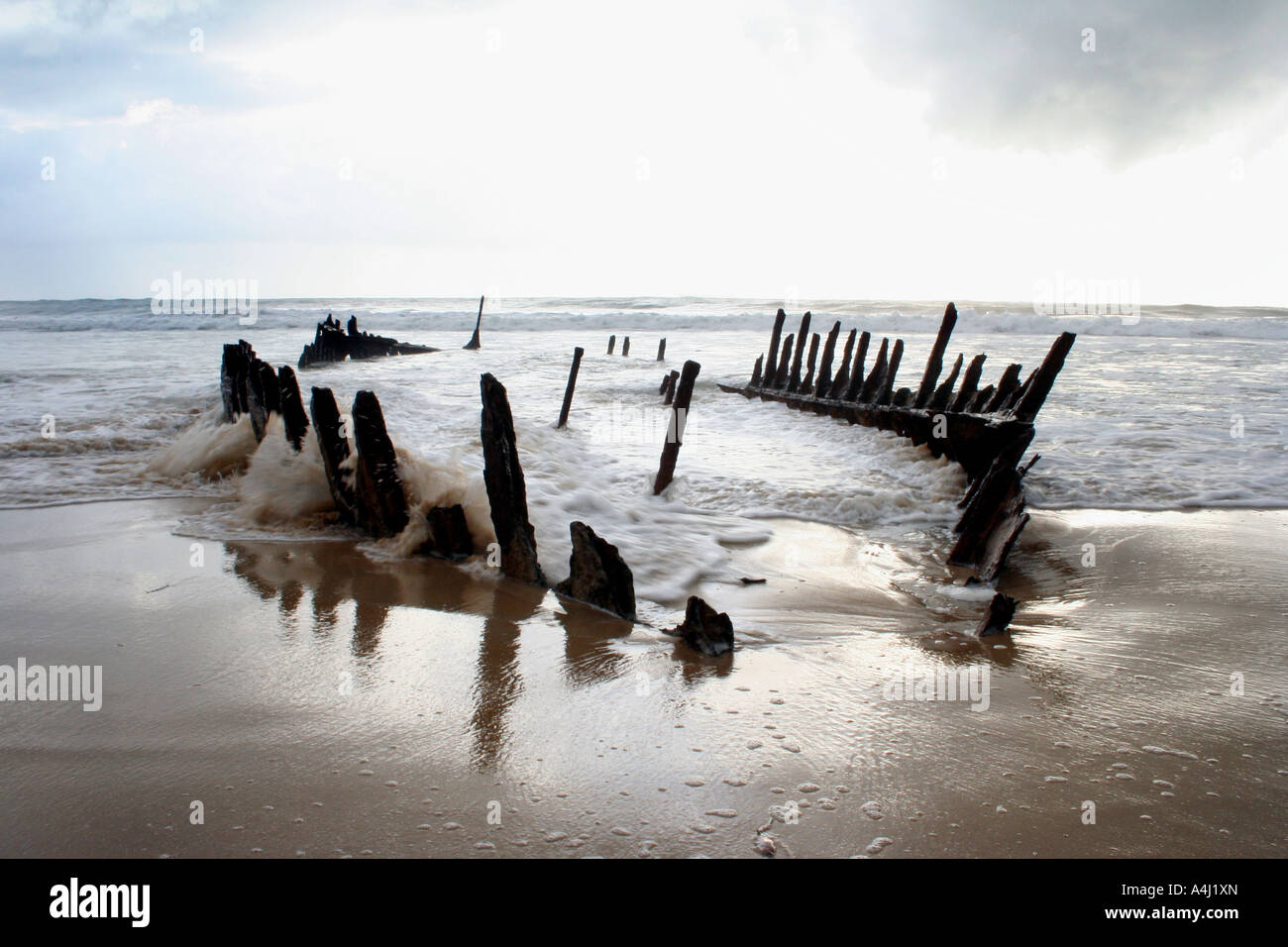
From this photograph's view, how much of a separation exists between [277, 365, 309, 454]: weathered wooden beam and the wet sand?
2.18 meters

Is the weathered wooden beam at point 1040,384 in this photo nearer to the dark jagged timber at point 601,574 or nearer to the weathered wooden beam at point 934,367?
the weathered wooden beam at point 934,367

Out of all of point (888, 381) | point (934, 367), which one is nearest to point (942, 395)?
point (934, 367)

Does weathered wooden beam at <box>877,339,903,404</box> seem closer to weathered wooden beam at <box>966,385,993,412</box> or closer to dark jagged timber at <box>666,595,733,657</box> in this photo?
weathered wooden beam at <box>966,385,993,412</box>

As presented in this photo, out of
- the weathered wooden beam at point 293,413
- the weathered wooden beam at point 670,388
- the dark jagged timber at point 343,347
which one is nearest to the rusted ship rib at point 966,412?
the weathered wooden beam at point 670,388

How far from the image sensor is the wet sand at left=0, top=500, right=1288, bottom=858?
228cm

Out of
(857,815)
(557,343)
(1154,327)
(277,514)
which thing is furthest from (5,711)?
(1154,327)

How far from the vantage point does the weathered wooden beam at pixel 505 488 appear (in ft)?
16.2

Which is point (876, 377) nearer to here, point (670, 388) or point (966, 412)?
point (966, 412)

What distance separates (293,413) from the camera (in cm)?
725

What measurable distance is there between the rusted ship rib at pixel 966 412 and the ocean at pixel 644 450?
0.30m

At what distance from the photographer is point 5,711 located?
301 centimetres
